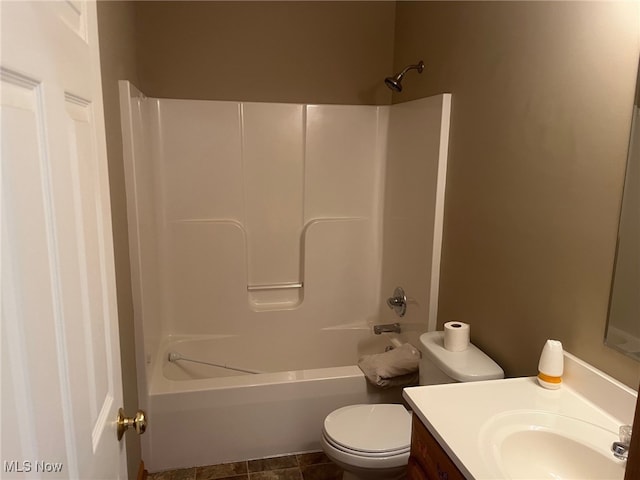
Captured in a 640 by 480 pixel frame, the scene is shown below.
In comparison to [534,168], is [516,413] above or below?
below

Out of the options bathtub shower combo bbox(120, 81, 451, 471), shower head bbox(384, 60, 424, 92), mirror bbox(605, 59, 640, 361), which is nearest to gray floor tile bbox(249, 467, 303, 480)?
bathtub shower combo bbox(120, 81, 451, 471)

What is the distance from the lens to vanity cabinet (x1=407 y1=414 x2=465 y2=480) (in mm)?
1153

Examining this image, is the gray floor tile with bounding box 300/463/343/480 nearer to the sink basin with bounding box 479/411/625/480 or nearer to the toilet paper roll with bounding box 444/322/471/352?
the toilet paper roll with bounding box 444/322/471/352

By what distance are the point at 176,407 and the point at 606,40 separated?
214cm

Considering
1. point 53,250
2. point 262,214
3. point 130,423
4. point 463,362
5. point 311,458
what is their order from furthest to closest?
point 262,214, point 311,458, point 463,362, point 130,423, point 53,250

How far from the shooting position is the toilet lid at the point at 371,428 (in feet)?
5.89

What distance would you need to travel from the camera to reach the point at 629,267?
1.20m

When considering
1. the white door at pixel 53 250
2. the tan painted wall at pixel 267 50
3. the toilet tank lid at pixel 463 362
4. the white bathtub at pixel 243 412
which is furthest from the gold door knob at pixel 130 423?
the tan painted wall at pixel 267 50

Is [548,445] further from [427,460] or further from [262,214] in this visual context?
[262,214]

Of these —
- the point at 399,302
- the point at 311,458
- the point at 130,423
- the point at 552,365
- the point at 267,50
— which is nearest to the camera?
the point at 130,423

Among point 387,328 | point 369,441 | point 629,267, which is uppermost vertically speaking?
point 629,267

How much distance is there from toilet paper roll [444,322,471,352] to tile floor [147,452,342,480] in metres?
0.91

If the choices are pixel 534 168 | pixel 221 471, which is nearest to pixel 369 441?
pixel 221 471

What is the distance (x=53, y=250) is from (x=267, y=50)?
2.37m
